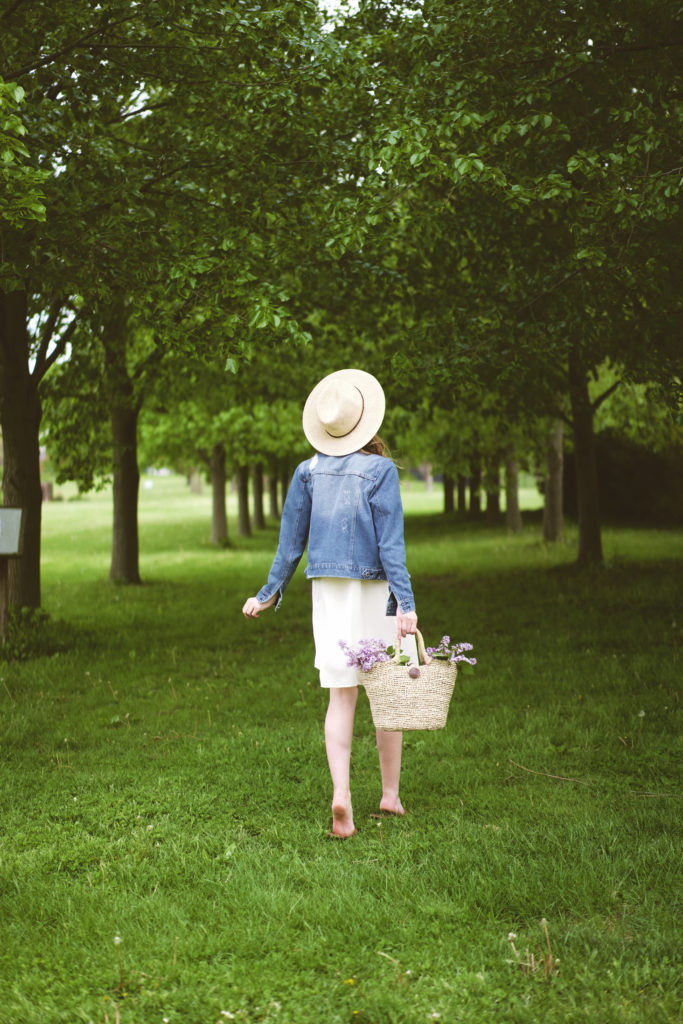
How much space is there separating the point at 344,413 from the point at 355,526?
1.97ft

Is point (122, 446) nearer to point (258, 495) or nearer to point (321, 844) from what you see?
point (321, 844)

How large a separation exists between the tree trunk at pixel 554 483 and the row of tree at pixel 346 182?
850 centimetres

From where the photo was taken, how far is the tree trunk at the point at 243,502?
1116 inches

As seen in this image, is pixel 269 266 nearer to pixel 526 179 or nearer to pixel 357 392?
pixel 526 179

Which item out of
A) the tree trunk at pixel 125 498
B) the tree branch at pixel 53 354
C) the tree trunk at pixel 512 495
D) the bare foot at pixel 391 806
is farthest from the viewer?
the tree trunk at pixel 512 495

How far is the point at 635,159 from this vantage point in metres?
6.96

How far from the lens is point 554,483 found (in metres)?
19.9

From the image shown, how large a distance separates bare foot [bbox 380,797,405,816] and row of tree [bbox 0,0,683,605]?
3659 mm

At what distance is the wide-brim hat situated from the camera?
4738 mm

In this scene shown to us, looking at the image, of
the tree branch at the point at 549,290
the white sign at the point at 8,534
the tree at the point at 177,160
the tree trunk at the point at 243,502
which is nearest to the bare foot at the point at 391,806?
the tree at the point at 177,160

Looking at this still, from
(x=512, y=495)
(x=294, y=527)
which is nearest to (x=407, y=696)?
Answer: (x=294, y=527)

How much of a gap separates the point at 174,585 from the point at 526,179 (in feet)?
34.7

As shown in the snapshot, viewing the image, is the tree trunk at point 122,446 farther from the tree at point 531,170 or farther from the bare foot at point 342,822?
the bare foot at point 342,822

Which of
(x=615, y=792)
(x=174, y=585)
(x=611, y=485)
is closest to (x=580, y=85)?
(x=615, y=792)
